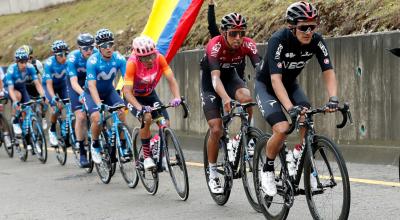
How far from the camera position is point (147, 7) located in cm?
2039

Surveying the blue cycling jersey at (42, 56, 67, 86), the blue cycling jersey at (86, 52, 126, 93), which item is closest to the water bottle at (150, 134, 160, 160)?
the blue cycling jersey at (86, 52, 126, 93)

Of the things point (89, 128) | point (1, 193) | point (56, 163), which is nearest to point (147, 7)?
point (56, 163)

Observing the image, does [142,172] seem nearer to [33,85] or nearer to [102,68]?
[102,68]

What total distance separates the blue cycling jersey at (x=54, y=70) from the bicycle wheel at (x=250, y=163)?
20.7ft

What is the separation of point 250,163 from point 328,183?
4.54 feet

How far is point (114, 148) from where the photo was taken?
10320mm

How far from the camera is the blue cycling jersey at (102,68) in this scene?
34.2 feet

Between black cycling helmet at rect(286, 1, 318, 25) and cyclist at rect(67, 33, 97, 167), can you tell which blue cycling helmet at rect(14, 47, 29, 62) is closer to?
cyclist at rect(67, 33, 97, 167)

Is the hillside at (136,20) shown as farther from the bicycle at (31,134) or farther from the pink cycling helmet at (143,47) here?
the pink cycling helmet at (143,47)

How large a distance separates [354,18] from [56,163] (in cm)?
555

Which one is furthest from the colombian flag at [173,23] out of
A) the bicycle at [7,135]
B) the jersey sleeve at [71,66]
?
the bicycle at [7,135]

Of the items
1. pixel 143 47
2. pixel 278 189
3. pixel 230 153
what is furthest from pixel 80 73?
pixel 278 189

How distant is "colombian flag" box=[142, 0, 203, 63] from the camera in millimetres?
14242

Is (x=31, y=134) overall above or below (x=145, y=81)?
below
